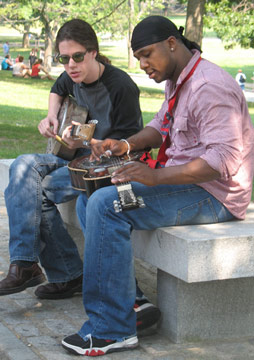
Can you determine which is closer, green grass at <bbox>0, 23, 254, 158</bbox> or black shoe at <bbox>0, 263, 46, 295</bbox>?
black shoe at <bbox>0, 263, 46, 295</bbox>

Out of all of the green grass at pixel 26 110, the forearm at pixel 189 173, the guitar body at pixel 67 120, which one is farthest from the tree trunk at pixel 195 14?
the forearm at pixel 189 173

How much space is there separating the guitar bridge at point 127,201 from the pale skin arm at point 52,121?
4.22ft

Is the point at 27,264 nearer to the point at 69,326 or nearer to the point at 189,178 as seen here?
the point at 69,326

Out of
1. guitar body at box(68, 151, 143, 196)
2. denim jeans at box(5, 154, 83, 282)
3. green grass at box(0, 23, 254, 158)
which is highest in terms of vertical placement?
guitar body at box(68, 151, 143, 196)

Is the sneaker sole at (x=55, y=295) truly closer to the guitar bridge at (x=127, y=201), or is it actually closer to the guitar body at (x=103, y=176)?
the guitar body at (x=103, y=176)

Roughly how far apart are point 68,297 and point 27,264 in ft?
1.54

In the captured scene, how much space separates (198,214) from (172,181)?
1.16 ft

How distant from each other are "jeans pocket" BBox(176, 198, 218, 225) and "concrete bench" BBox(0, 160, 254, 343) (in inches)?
1.5

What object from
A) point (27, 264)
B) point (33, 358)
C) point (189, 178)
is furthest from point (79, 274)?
point (189, 178)

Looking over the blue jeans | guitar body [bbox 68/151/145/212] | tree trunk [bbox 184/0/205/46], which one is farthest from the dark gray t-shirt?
tree trunk [bbox 184/0/205/46]

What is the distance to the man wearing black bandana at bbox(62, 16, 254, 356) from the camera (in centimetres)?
354

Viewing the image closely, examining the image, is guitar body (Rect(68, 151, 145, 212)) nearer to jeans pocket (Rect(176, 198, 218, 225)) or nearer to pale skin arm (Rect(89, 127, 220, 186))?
pale skin arm (Rect(89, 127, 220, 186))

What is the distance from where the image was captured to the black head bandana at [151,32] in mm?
3748

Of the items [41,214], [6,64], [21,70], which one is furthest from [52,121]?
[6,64]
